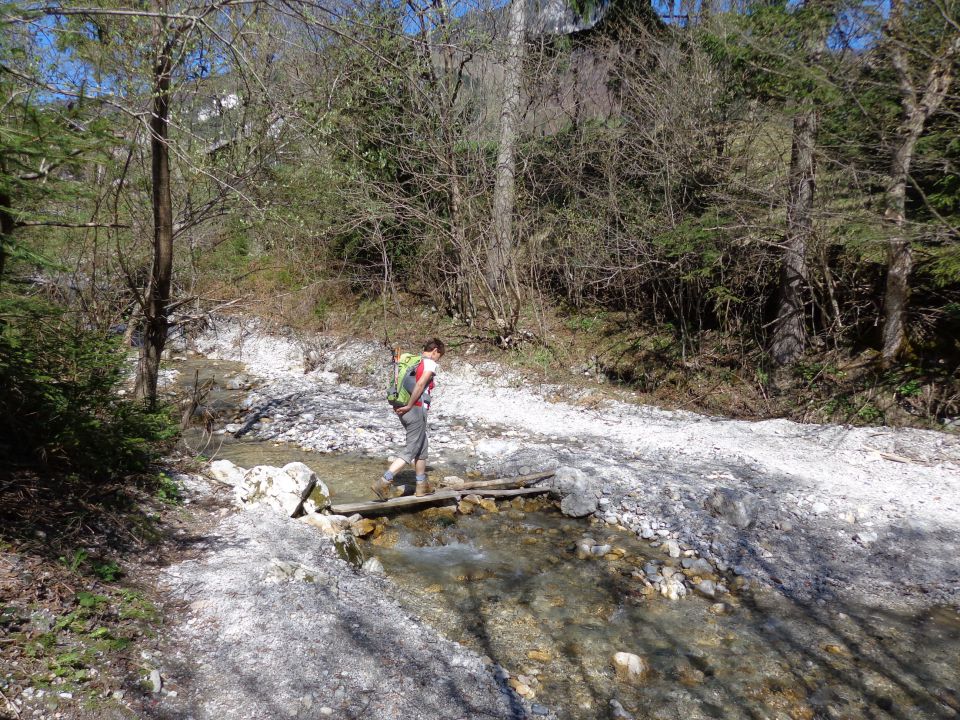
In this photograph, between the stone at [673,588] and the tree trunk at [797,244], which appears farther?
the tree trunk at [797,244]

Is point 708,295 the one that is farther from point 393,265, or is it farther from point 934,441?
point 393,265

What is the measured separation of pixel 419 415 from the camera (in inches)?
279

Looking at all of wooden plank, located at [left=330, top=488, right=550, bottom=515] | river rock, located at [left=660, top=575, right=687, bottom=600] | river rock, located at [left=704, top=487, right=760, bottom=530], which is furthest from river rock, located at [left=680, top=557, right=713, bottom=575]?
wooden plank, located at [left=330, top=488, right=550, bottom=515]

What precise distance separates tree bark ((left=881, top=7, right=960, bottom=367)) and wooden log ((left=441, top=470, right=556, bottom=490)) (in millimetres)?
5399

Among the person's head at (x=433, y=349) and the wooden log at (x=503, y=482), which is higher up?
the person's head at (x=433, y=349)

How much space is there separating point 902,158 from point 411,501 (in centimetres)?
809

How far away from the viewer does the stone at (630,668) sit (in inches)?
176

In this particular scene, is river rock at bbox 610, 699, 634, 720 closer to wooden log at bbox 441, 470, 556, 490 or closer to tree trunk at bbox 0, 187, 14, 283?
wooden log at bbox 441, 470, 556, 490

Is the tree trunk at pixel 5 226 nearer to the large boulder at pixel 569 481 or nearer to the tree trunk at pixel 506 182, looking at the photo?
the large boulder at pixel 569 481

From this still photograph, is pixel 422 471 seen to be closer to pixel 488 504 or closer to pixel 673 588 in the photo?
pixel 488 504

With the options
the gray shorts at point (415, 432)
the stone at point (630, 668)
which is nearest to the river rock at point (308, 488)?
the gray shorts at point (415, 432)

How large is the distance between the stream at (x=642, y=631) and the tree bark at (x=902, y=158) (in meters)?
5.18

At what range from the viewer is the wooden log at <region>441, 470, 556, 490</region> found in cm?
760

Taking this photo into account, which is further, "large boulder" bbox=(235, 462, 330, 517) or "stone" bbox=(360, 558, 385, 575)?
"large boulder" bbox=(235, 462, 330, 517)
